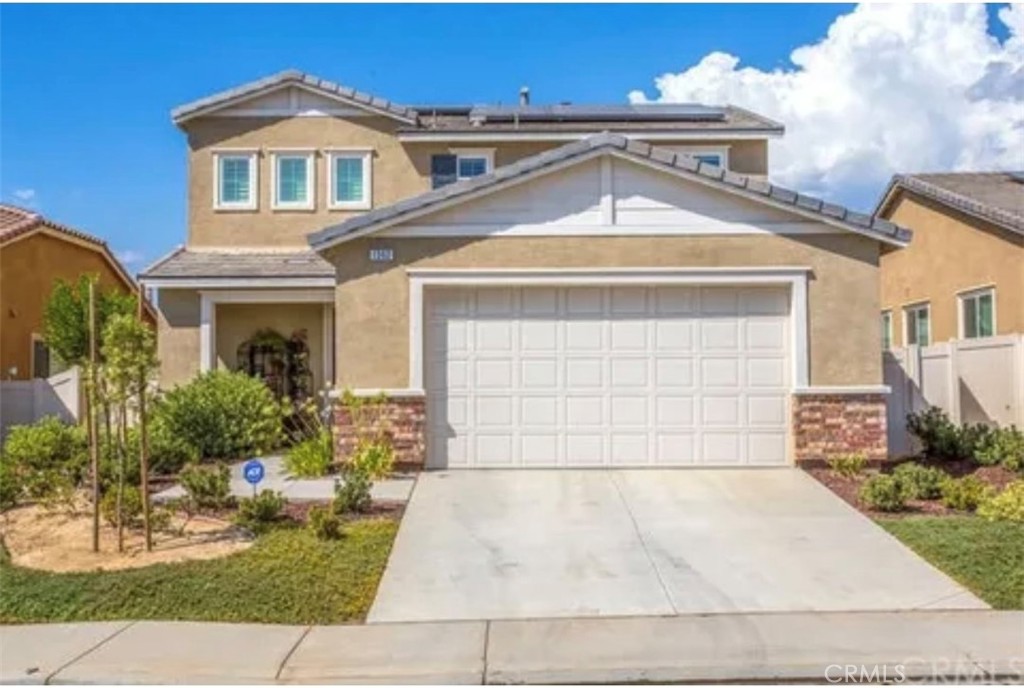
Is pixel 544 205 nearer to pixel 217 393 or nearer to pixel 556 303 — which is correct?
pixel 556 303

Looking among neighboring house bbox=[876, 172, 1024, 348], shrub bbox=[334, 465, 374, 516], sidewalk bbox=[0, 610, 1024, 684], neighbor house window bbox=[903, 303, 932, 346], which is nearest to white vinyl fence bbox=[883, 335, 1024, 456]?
neighboring house bbox=[876, 172, 1024, 348]

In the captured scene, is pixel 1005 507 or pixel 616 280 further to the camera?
pixel 616 280

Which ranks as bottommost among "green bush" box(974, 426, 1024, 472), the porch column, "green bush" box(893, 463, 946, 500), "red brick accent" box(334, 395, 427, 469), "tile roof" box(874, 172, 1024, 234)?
"green bush" box(893, 463, 946, 500)

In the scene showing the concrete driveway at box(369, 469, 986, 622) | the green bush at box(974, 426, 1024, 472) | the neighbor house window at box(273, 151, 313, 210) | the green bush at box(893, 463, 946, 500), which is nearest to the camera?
the concrete driveway at box(369, 469, 986, 622)

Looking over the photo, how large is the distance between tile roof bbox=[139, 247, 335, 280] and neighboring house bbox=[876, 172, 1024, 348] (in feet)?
41.1

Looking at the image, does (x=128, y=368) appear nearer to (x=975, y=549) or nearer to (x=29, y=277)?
(x=975, y=549)

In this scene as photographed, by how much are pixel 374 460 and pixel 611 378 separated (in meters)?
3.35

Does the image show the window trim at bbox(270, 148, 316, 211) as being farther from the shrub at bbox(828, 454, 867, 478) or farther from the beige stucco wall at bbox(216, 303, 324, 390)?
the shrub at bbox(828, 454, 867, 478)

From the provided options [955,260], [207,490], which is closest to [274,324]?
[207,490]

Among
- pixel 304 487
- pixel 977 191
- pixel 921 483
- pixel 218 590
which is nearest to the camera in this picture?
pixel 218 590

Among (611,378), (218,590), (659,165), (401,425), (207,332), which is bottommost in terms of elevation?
(218,590)

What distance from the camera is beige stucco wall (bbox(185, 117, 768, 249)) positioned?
19250 mm

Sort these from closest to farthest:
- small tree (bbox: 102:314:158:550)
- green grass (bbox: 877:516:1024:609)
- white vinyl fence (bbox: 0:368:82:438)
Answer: green grass (bbox: 877:516:1024:609) → small tree (bbox: 102:314:158:550) → white vinyl fence (bbox: 0:368:82:438)

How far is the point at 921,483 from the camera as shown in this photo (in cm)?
1080
